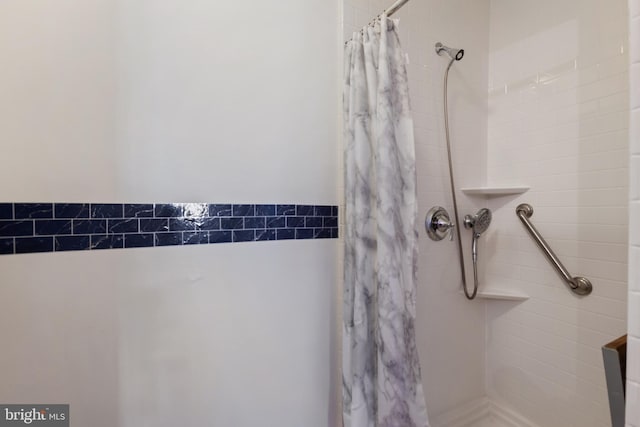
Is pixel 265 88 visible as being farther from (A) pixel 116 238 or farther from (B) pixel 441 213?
(B) pixel 441 213

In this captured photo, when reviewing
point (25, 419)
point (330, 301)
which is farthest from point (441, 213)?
point (25, 419)

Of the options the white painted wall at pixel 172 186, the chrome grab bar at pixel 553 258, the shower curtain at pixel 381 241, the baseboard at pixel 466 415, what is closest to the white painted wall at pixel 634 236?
the shower curtain at pixel 381 241

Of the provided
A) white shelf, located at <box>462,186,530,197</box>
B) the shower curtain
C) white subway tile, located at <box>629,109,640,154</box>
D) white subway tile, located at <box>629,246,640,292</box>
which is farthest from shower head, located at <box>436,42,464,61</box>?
white subway tile, located at <box>629,246,640,292</box>

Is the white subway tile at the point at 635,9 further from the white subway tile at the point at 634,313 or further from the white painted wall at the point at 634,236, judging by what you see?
the white subway tile at the point at 634,313

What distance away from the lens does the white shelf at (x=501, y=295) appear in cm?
148

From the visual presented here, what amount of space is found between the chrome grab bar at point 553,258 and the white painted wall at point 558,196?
0.03 metres

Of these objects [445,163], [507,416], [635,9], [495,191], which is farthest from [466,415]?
[635,9]

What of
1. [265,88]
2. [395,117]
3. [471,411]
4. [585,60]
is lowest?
[471,411]

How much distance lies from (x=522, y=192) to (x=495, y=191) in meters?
0.13

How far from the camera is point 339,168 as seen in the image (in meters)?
1.27

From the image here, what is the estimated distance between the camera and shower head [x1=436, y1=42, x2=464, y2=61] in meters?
1.43

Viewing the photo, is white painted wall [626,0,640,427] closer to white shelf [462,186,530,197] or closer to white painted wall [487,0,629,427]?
white painted wall [487,0,629,427]

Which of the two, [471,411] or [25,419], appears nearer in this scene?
[25,419]

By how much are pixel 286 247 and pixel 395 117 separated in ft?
2.12
